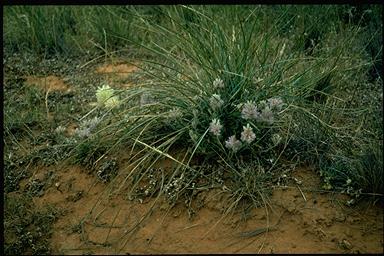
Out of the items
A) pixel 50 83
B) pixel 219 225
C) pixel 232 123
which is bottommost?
pixel 50 83

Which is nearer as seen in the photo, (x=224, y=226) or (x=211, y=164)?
(x=224, y=226)

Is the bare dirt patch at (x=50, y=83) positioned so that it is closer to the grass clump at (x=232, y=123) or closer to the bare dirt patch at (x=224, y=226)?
the grass clump at (x=232, y=123)

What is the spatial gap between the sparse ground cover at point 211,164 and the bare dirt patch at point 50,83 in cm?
36

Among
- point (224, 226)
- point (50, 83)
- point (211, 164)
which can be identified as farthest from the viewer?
point (50, 83)

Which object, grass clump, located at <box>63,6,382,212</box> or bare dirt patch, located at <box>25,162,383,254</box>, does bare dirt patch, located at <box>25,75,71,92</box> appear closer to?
grass clump, located at <box>63,6,382,212</box>

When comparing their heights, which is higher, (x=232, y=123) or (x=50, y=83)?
(x=232, y=123)

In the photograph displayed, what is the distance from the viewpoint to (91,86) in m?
3.86

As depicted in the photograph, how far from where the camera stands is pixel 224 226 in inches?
94.7

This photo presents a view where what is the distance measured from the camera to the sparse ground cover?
2371 mm

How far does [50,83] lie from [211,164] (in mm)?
1894

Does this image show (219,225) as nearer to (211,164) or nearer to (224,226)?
(224,226)

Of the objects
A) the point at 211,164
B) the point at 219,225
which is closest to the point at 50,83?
the point at 211,164

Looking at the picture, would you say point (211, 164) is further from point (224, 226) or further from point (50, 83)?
point (50, 83)

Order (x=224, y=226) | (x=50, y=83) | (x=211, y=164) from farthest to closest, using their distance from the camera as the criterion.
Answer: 1. (x=50, y=83)
2. (x=211, y=164)
3. (x=224, y=226)
